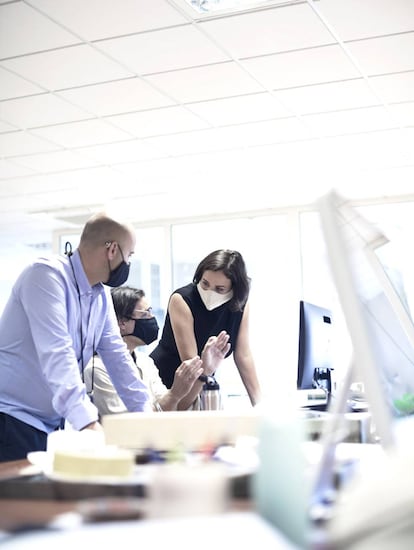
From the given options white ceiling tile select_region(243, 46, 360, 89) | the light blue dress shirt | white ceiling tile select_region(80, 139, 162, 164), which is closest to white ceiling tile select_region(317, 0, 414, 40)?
white ceiling tile select_region(243, 46, 360, 89)

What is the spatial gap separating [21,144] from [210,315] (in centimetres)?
268

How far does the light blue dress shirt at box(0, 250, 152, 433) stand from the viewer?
1.90 metres

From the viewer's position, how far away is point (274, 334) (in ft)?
25.0

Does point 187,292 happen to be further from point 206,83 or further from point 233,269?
point 206,83

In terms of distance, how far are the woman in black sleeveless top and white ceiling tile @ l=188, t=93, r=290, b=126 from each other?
1682 millimetres

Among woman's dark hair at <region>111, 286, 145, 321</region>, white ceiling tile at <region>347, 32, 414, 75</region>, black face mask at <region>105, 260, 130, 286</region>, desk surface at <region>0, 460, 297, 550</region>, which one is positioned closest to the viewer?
desk surface at <region>0, 460, 297, 550</region>

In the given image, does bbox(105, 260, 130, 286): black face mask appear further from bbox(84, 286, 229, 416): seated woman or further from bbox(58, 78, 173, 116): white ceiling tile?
bbox(58, 78, 173, 116): white ceiling tile

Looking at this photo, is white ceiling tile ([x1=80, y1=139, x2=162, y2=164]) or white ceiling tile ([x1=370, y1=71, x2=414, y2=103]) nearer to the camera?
white ceiling tile ([x1=370, y1=71, x2=414, y2=103])

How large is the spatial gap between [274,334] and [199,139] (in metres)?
2.97

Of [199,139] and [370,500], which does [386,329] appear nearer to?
[370,500]

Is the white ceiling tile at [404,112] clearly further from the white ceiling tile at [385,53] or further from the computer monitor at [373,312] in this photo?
the computer monitor at [373,312]

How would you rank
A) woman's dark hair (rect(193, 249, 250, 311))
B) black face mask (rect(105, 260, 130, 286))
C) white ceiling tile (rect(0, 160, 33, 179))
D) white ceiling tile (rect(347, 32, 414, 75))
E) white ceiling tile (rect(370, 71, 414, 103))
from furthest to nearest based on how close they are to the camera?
white ceiling tile (rect(0, 160, 33, 179)) < white ceiling tile (rect(370, 71, 414, 103)) < white ceiling tile (rect(347, 32, 414, 75)) < woman's dark hair (rect(193, 249, 250, 311)) < black face mask (rect(105, 260, 130, 286))

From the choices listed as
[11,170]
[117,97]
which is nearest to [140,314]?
[117,97]

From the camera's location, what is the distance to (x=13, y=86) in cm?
414
